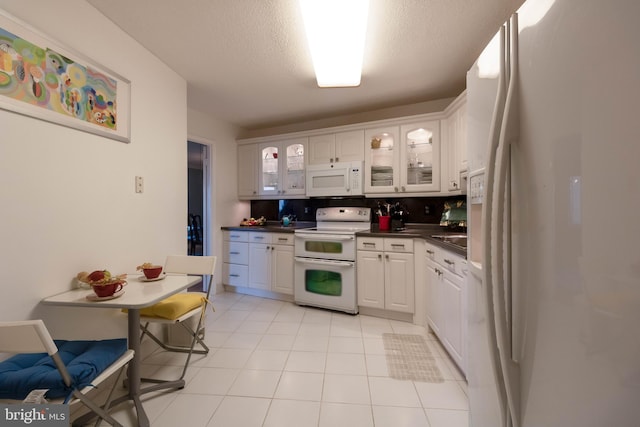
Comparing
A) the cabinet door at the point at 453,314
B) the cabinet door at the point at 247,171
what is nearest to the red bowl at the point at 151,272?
the cabinet door at the point at 453,314

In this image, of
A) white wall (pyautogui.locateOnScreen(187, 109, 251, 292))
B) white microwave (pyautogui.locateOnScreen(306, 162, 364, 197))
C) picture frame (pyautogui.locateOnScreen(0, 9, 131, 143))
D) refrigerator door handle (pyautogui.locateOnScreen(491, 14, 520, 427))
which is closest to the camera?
refrigerator door handle (pyautogui.locateOnScreen(491, 14, 520, 427))

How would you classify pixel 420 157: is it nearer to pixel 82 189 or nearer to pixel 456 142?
pixel 456 142

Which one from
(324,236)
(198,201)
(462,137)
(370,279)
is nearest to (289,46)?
(462,137)

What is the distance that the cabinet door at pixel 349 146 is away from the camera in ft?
10.6

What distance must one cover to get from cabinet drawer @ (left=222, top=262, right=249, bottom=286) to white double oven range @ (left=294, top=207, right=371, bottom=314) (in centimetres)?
83

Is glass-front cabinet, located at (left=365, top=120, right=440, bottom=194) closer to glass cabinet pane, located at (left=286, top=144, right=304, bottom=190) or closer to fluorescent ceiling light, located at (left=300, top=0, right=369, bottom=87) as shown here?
glass cabinet pane, located at (left=286, top=144, right=304, bottom=190)

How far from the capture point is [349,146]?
330 cm

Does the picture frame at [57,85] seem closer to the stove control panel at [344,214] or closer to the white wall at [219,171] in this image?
the white wall at [219,171]

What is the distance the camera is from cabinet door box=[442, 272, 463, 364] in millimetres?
1755

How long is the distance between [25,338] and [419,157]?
318 cm

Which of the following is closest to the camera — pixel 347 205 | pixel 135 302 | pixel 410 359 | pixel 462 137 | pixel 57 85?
pixel 135 302

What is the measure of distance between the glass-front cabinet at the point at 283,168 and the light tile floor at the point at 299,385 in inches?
73.2

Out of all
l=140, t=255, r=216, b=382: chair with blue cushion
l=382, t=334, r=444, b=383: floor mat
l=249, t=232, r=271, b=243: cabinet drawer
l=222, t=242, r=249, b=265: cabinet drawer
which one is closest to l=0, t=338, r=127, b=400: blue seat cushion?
l=140, t=255, r=216, b=382: chair with blue cushion

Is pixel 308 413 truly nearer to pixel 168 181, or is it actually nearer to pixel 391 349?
pixel 391 349
